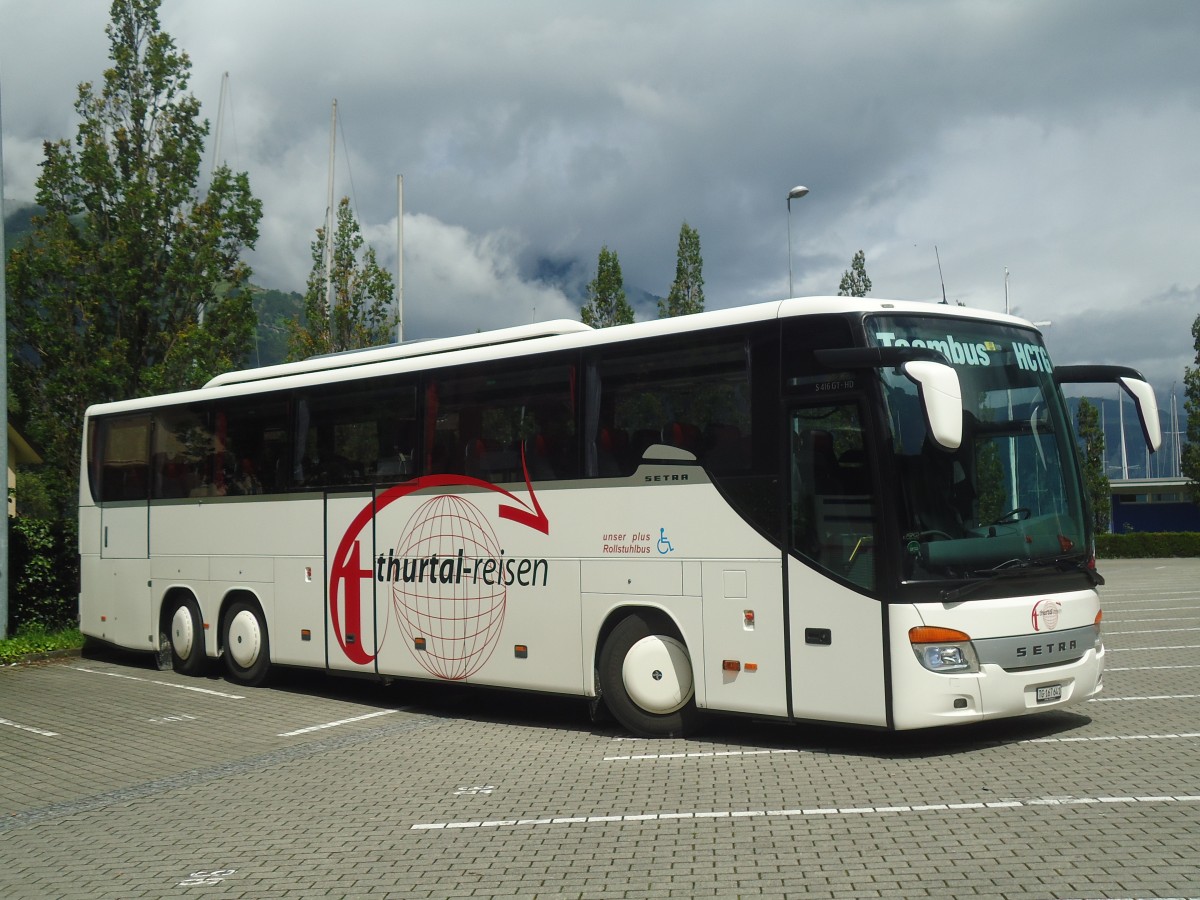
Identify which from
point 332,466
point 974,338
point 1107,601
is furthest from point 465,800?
point 1107,601

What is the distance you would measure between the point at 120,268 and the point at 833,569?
15064 millimetres

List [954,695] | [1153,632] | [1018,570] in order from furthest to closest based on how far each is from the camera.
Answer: [1153,632]
[1018,570]
[954,695]

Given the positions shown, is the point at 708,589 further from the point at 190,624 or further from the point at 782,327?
the point at 190,624

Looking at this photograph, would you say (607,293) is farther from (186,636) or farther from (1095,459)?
(1095,459)

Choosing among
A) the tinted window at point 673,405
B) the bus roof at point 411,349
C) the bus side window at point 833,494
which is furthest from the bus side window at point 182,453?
the bus side window at point 833,494

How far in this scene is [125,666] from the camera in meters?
17.7

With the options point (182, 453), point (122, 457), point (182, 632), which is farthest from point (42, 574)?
point (182, 453)

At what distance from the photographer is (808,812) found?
24.2 ft

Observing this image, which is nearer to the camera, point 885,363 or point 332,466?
point 885,363

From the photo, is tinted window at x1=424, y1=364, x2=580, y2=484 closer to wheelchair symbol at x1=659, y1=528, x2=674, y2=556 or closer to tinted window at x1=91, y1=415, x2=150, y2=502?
wheelchair symbol at x1=659, y1=528, x2=674, y2=556

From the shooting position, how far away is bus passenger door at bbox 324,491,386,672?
13.1 metres

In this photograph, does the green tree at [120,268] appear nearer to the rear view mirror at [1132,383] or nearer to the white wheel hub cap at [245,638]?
the white wheel hub cap at [245,638]

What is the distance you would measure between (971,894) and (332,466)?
953cm

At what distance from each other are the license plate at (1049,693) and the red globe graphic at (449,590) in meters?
5.04
